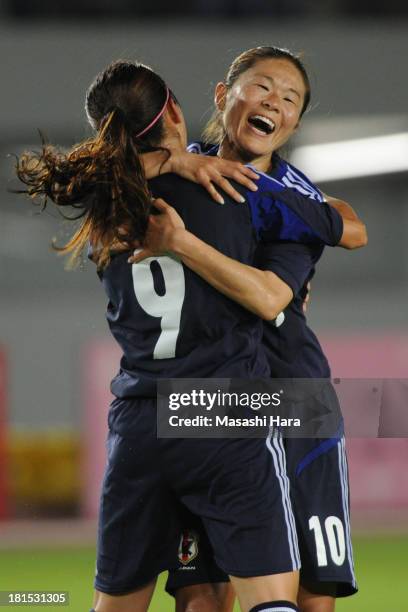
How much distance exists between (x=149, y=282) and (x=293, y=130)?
0.76m

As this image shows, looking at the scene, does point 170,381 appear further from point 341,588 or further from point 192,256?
point 341,588

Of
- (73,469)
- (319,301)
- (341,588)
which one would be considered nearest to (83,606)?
(341,588)

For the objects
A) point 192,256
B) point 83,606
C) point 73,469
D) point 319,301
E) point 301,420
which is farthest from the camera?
point 319,301

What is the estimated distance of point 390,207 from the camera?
12.2 metres

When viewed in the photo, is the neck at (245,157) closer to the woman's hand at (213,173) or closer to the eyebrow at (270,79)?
the eyebrow at (270,79)

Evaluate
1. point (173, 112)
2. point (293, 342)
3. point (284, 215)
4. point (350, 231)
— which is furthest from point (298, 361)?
point (173, 112)

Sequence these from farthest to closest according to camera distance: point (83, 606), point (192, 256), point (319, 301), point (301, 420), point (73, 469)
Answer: point (319, 301)
point (73, 469)
point (83, 606)
point (301, 420)
point (192, 256)

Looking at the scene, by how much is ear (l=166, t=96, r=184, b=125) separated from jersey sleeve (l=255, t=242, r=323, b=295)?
35 cm

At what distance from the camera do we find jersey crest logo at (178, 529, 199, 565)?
2.92 m

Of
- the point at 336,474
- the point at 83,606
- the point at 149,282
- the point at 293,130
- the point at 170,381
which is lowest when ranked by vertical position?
the point at 83,606

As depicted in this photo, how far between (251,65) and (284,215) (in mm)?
634

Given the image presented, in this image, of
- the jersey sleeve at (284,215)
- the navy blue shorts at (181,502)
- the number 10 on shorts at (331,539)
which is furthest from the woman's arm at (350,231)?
the number 10 on shorts at (331,539)

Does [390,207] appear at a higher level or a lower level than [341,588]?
higher

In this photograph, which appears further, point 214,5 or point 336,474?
point 214,5
